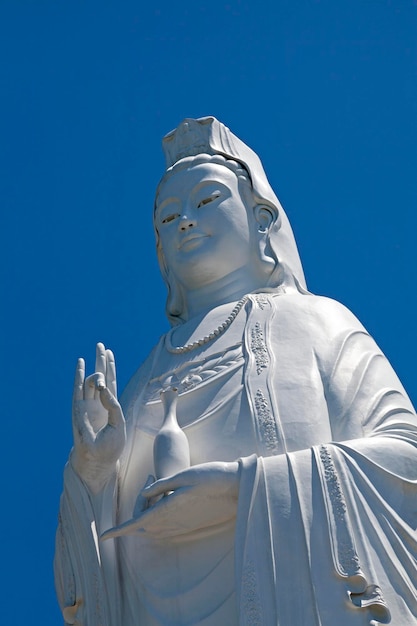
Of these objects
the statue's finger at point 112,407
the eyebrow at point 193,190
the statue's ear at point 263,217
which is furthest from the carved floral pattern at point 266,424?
the eyebrow at point 193,190

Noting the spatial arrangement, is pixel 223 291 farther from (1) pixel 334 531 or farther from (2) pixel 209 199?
(1) pixel 334 531

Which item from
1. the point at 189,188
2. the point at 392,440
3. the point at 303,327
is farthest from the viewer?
the point at 189,188

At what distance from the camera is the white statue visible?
26.2 ft

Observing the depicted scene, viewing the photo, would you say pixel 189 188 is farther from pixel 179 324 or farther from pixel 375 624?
Answer: pixel 375 624

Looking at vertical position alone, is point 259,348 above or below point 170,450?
above

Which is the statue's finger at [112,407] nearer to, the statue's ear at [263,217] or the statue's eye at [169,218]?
the statue's eye at [169,218]

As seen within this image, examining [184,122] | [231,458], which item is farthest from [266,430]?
[184,122]

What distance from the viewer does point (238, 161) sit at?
33.1ft

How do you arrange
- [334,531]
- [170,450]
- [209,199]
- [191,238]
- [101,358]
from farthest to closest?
[209,199] < [191,238] < [101,358] < [170,450] < [334,531]

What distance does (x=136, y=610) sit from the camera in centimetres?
855

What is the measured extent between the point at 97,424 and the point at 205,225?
1.56 metres

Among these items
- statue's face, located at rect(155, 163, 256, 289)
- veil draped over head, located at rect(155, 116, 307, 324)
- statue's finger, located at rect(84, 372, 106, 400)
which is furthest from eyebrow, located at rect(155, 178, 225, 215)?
statue's finger, located at rect(84, 372, 106, 400)

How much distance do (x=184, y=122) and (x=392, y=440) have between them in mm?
2864

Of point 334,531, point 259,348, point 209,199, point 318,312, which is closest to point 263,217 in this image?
point 209,199
